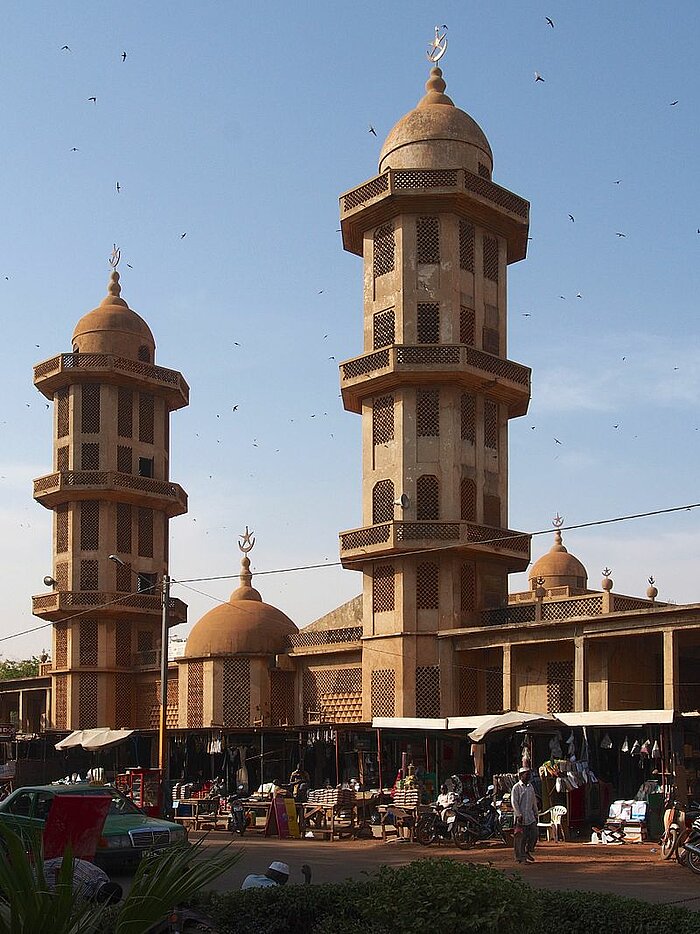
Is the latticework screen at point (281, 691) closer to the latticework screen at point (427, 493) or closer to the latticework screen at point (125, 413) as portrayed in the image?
the latticework screen at point (427, 493)

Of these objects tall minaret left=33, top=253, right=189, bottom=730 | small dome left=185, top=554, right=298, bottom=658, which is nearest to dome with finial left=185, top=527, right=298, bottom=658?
small dome left=185, top=554, right=298, bottom=658

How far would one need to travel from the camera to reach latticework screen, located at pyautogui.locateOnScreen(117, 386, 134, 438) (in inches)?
1957

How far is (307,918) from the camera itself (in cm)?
1092

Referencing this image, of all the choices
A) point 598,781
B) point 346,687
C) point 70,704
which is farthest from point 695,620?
point 70,704

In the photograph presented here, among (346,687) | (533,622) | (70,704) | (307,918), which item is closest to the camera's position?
(307,918)

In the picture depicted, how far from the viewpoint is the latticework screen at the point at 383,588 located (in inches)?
1414

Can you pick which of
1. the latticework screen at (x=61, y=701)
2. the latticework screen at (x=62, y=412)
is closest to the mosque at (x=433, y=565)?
the latticework screen at (x=61, y=701)

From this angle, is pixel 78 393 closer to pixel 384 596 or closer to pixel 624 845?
pixel 384 596

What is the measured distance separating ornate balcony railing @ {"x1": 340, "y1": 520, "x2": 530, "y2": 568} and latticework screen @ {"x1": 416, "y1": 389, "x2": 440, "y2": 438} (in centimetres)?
295

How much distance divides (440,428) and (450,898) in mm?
28572

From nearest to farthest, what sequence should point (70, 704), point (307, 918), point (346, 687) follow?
point (307, 918) < point (346, 687) < point (70, 704)

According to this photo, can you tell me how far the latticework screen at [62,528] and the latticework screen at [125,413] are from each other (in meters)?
3.84

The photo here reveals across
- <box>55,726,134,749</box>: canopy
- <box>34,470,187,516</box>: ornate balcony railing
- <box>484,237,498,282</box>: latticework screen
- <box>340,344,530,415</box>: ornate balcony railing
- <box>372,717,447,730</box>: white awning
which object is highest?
<box>484,237,498,282</box>: latticework screen

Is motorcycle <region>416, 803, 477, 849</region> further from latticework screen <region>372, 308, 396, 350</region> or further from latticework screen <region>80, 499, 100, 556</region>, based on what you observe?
latticework screen <region>80, 499, 100, 556</region>
